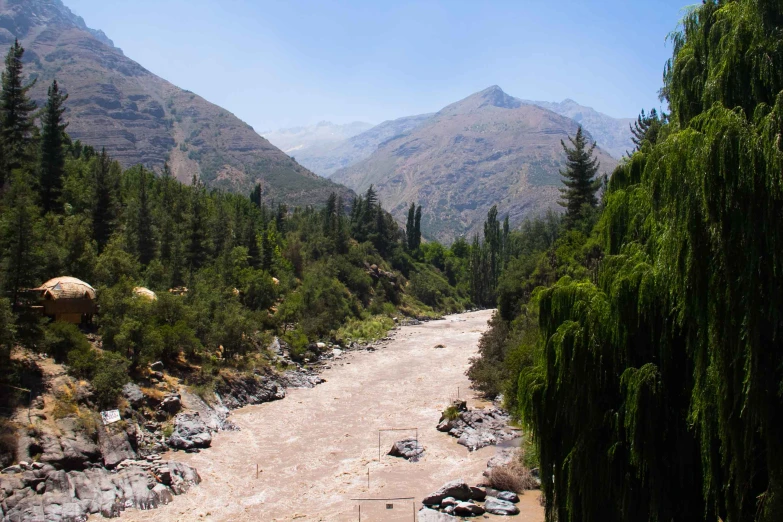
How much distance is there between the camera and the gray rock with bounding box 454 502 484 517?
15961 millimetres

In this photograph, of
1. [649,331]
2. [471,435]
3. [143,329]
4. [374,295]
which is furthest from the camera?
[374,295]

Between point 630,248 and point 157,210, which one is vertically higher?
point 157,210

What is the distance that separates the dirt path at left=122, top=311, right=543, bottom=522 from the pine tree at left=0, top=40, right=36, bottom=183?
99.4 ft

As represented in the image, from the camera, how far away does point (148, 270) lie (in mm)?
38375

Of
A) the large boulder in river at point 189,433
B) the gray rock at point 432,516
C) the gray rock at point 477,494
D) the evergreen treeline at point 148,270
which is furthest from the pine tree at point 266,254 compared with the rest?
the gray rock at point 432,516

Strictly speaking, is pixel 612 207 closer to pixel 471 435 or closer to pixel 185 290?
pixel 471 435

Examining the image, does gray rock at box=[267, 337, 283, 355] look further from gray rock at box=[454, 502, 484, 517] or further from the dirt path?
gray rock at box=[454, 502, 484, 517]

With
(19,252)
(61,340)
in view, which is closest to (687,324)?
(61,340)

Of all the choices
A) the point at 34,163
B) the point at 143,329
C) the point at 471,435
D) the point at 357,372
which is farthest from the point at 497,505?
the point at 34,163

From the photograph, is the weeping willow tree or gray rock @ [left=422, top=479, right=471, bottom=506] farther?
gray rock @ [left=422, top=479, right=471, bottom=506]

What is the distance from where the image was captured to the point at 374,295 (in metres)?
74.7

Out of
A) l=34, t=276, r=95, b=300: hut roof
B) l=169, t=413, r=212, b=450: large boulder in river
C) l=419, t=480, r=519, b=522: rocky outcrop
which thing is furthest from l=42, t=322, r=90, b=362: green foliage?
l=419, t=480, r=519, b=522: rocky outcrop

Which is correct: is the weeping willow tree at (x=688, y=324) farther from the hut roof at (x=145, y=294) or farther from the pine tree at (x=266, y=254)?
the pine tree at (x=266, y=254)

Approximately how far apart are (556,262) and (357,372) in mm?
18464
